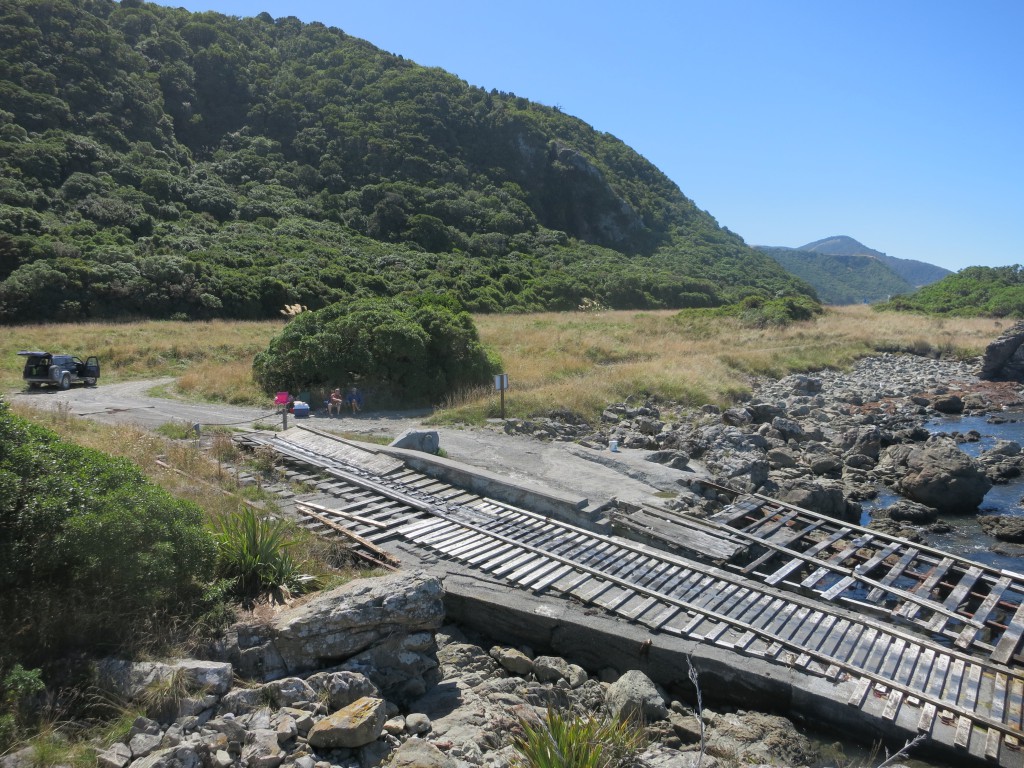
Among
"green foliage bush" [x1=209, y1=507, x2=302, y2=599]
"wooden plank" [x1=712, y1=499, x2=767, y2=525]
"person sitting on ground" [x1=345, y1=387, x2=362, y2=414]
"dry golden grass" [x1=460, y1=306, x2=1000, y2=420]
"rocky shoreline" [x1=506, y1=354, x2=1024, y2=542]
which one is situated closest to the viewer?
"green foliage bush" [x1=209, y1=507, x2=302, y2=599]

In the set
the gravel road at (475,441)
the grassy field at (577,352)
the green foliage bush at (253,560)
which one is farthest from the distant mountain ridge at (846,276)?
the green foliage bush at (253,560)

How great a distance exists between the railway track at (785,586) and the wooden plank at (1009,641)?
0.07 feet

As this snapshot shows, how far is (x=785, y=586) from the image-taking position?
9695 millimetres

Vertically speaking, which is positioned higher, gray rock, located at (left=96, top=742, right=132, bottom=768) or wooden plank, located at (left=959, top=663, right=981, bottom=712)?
gray rock, located at (left=96, top=742, right=132, bottom=768)

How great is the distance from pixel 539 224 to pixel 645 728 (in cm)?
6808

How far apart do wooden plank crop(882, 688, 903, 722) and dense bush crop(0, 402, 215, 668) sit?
6.90m

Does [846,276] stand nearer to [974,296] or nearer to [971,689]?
[974,296]

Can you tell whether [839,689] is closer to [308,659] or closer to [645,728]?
[645,728]

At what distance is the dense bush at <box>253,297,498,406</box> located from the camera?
19.7 meters

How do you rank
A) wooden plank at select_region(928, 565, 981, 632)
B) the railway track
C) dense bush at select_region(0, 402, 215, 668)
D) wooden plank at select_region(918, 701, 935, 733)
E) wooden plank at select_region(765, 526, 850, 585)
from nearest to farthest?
1. dense bush at select_region(0, 402, 215, 668)
2. wooden plank at select_region(918, 701, 935, 733)
3. the railway track
4. wooden plank at select_region(928, 565, 981, 632)
5. wooden plank at select_region(765, 526, 850, 585)

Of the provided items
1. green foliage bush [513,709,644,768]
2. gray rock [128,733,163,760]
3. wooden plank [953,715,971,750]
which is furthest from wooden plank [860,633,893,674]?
gray rock [128,733,163,760]

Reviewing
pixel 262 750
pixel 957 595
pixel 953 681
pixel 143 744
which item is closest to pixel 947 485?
pixel 957 595

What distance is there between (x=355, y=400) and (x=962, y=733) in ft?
49.7

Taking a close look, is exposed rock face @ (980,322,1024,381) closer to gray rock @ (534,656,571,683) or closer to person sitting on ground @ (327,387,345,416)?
person sitting on ground @ (327,387,345,416)
